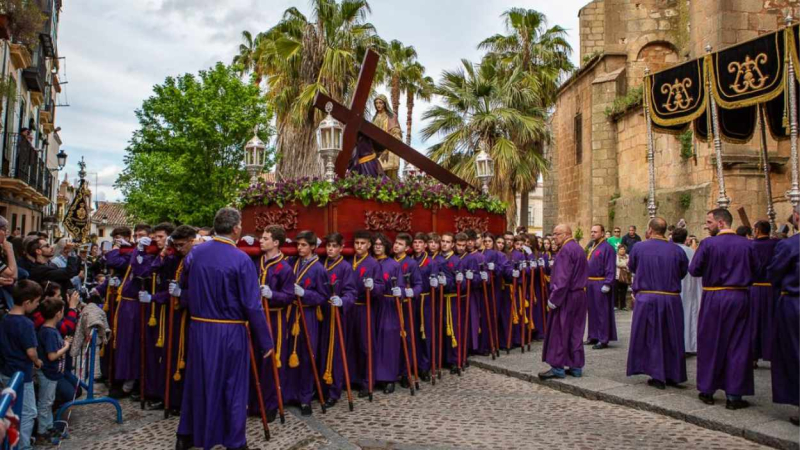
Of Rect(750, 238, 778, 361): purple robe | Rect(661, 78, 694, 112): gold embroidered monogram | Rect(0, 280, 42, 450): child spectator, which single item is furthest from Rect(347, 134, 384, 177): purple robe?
Rect(0, 280, 42, 450): child spectator

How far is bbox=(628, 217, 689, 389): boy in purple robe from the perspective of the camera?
7.25 meters

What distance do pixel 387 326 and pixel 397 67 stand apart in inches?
760

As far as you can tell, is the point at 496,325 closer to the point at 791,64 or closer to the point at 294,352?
the point at 294,352

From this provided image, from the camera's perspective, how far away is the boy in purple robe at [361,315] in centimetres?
738

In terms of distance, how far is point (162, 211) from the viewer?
23125mm

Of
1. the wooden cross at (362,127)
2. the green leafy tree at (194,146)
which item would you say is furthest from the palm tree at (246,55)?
the wooden cross at (362,127)

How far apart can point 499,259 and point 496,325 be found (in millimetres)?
1016

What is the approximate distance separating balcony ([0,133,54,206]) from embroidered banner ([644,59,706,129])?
18.0m

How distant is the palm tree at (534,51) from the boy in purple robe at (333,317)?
61.8 feet

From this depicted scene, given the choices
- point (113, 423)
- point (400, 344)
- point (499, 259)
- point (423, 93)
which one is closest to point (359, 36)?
point (423, 93)

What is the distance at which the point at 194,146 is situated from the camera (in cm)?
2278

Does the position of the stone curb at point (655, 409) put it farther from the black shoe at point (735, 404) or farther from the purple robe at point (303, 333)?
the purple robe at point (303, 333)

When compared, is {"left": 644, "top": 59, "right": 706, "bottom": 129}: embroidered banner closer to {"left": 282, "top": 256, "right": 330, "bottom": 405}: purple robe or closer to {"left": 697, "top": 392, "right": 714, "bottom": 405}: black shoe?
{"left": 697, "top": 392, "right": 714, "bottom": 405}: black shoe

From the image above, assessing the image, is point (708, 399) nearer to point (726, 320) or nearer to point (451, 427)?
point (726, 320)
